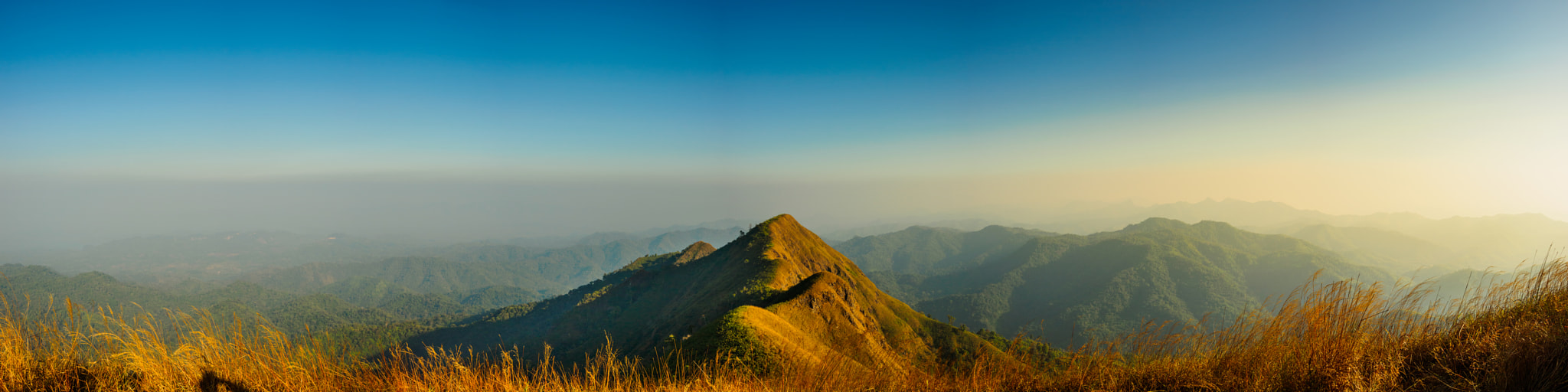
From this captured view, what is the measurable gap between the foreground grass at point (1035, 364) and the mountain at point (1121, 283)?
119 m

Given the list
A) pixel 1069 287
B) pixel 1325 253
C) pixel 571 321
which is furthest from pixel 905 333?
pixel 1325 253

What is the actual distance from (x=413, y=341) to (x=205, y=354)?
122366mm

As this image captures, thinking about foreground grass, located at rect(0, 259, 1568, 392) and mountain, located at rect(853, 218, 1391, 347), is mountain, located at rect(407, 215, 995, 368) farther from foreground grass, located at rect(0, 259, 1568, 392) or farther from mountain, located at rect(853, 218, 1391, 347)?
mountain, located at rect(853, 218, 1391, 347)

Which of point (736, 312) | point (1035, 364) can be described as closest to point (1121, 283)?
point (736, 312)

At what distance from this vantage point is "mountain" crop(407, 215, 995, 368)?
35344 mm

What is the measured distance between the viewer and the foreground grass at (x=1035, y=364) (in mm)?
3748

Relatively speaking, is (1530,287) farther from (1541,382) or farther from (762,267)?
(762,267)

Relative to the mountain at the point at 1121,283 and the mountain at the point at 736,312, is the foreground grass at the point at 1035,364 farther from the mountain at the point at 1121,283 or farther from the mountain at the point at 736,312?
the mountain at the point at 1121,283

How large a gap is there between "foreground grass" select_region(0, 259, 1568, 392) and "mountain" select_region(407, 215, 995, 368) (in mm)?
2228

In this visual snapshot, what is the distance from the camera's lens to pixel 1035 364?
17.1 ft

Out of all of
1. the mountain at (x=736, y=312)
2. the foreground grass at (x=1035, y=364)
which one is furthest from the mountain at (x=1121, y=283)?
the foreground grass at (x=1035, y=364)

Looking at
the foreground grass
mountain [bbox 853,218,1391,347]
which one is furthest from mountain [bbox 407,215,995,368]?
mountain [bbox 853,218,1391,347]

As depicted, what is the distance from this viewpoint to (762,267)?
201ft

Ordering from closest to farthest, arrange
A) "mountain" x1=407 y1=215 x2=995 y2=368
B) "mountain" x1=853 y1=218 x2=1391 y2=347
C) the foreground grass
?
the foreground grass
"mountain" x1=407 y1=215 x2=995 y2=368
"mountain" x1=853 y1=218 x2=1391 y2=347
